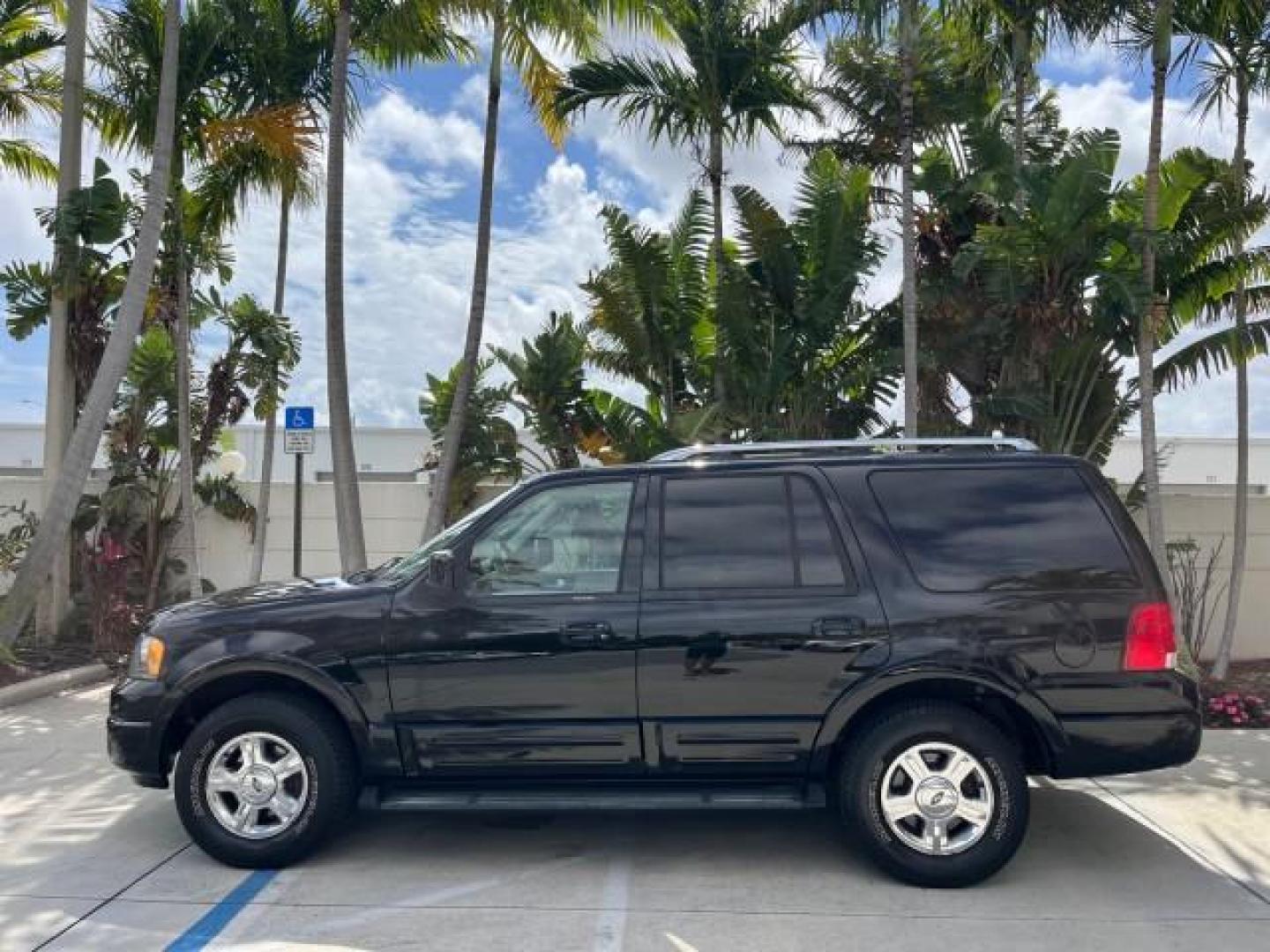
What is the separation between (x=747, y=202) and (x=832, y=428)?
258cm

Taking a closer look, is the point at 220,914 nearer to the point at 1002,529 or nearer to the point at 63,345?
the point at 1002,529

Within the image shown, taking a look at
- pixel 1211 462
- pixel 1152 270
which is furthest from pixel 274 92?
pixel 1211 462

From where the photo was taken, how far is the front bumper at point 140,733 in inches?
200

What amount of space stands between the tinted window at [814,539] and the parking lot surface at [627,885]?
138 cm

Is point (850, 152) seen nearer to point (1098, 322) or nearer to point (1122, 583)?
point (1098, 322)

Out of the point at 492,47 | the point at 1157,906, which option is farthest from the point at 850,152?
the point at 1157,906

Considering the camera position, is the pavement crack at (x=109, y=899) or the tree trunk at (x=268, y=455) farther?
the tree trunk at (x=268, y=455)

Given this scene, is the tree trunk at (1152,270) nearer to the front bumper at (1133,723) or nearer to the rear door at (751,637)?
the front bumper at (1133,723)

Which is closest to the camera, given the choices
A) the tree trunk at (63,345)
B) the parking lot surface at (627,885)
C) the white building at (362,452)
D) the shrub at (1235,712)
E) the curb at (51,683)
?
the parking lot surface at (627,885)

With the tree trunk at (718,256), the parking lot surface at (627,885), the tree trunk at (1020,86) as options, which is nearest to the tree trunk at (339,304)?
the tree trunk at (718,256)

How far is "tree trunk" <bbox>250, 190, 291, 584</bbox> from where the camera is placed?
39.6ft

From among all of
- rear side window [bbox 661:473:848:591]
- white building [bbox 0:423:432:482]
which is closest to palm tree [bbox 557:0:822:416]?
rear side window [bbox 661:473:848:591]

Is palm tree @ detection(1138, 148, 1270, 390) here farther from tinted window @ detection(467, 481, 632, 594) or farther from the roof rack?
tinted window @ detection(467, 481, 632, 594)

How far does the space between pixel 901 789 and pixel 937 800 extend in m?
0.16
